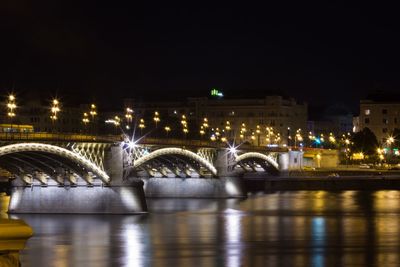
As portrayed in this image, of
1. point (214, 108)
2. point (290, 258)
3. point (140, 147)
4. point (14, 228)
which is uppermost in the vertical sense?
point (214, 108)

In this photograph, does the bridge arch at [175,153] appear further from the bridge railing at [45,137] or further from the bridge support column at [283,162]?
the bridge support column at [283,162]

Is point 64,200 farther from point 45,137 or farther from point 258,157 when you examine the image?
point 258,157

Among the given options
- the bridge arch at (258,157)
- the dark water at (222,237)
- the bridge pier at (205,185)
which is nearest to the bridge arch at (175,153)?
the bridge pier at (205,185)

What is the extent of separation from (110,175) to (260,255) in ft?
76.6

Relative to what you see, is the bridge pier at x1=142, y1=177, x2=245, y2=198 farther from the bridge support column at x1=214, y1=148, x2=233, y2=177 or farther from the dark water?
the dark water

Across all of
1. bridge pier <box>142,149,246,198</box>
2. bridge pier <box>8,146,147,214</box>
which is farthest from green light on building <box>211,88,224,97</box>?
bridge pier <box>8,146,147,214</box>

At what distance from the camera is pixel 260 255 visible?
3819 cm

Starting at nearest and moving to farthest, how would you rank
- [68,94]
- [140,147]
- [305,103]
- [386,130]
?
[140,147]
[68,94]
[386,130]
[305,103]

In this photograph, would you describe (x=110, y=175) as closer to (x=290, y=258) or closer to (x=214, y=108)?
(x=290, y=258)

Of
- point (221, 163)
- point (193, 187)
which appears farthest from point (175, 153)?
point (221, 163)

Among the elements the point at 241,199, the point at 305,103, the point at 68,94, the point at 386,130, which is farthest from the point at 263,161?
the point at 305,103

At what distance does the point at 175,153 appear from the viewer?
72.2m

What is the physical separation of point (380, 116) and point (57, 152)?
121 meters

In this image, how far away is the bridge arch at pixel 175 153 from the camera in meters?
65.3
